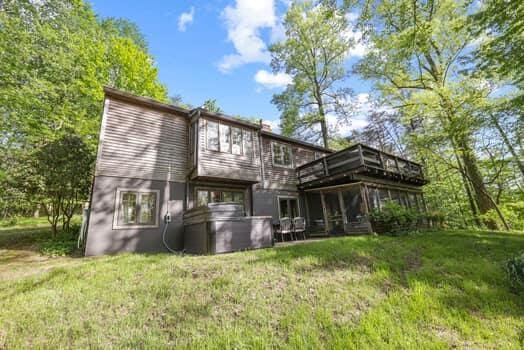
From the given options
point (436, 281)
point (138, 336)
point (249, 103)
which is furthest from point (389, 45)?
point (138, 336)

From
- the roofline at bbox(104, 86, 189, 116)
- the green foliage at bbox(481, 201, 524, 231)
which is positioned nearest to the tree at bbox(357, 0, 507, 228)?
the green foliage at bbox(481, 201, 524, 231)

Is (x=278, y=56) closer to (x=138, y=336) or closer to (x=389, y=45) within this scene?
(x=389, y=45)

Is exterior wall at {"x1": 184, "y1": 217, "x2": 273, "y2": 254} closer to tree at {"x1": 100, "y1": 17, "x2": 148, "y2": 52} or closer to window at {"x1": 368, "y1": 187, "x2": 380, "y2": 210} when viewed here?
window at {"x1": 368, "y1": 187, "x2": 380, "y2": 210}

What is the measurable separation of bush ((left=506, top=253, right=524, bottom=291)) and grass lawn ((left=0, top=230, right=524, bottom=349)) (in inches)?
6.0

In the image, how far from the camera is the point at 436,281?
4.32m

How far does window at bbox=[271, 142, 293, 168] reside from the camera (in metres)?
12.5

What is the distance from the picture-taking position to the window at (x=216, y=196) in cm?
952

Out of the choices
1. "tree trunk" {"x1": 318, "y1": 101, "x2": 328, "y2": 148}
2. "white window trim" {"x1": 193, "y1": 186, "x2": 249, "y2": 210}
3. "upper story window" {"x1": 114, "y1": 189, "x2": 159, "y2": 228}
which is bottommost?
"upper story window" {"x1": 114, "y1": 189, "x2": 159, "y2": 228}

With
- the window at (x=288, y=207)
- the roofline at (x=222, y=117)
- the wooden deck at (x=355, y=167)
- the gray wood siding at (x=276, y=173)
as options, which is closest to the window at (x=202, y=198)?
the gray wood siding at (x=276, y=173)

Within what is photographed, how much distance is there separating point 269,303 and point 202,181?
679 centimetres

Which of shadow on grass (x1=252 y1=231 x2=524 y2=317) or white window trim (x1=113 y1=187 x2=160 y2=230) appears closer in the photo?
Result: shadow on grass (x1=252 y1=231 x2=524 y2=317)

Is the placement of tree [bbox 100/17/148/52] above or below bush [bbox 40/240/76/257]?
above

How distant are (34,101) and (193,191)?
11042mm

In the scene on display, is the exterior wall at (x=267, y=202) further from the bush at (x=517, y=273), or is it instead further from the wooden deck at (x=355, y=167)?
the bush at (x=517, y=273)
